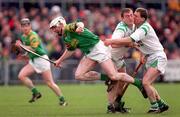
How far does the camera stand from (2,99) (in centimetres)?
2455

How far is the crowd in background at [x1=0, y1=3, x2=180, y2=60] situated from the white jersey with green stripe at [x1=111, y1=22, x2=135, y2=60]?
1493 centimetres

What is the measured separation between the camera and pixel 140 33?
1809 cm

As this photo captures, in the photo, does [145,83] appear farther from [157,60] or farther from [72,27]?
[72,27]

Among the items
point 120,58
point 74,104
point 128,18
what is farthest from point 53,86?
point 128,18

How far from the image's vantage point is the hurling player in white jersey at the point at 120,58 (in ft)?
61.8

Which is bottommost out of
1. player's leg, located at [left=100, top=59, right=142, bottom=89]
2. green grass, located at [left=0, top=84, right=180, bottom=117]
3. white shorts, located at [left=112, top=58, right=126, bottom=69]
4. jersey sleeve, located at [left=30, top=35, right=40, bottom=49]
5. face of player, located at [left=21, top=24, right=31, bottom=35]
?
green grass, located at [left=0, top=84, right=180, bottom=117]

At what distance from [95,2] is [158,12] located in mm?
3210

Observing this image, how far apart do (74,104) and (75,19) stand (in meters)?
12.7

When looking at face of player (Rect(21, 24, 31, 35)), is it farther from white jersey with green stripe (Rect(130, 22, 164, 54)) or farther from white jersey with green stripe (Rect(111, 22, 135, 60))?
white jersey with green stripe (Rect(130, 22, 164, 54))

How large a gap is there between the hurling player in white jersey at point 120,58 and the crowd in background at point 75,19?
586 inches

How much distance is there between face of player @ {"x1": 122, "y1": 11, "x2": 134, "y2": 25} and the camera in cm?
1880

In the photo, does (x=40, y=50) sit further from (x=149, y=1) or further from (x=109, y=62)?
(x=149, y=1)

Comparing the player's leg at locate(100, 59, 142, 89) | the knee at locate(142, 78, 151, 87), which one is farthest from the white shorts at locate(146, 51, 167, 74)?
the player's leg at locate(100, 59, 142, 89)

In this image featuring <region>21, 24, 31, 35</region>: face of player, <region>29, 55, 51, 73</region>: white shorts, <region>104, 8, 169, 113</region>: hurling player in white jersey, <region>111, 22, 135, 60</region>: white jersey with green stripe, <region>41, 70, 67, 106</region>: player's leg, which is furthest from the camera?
<region>29, 55, 51, 73</region>: white shorts
